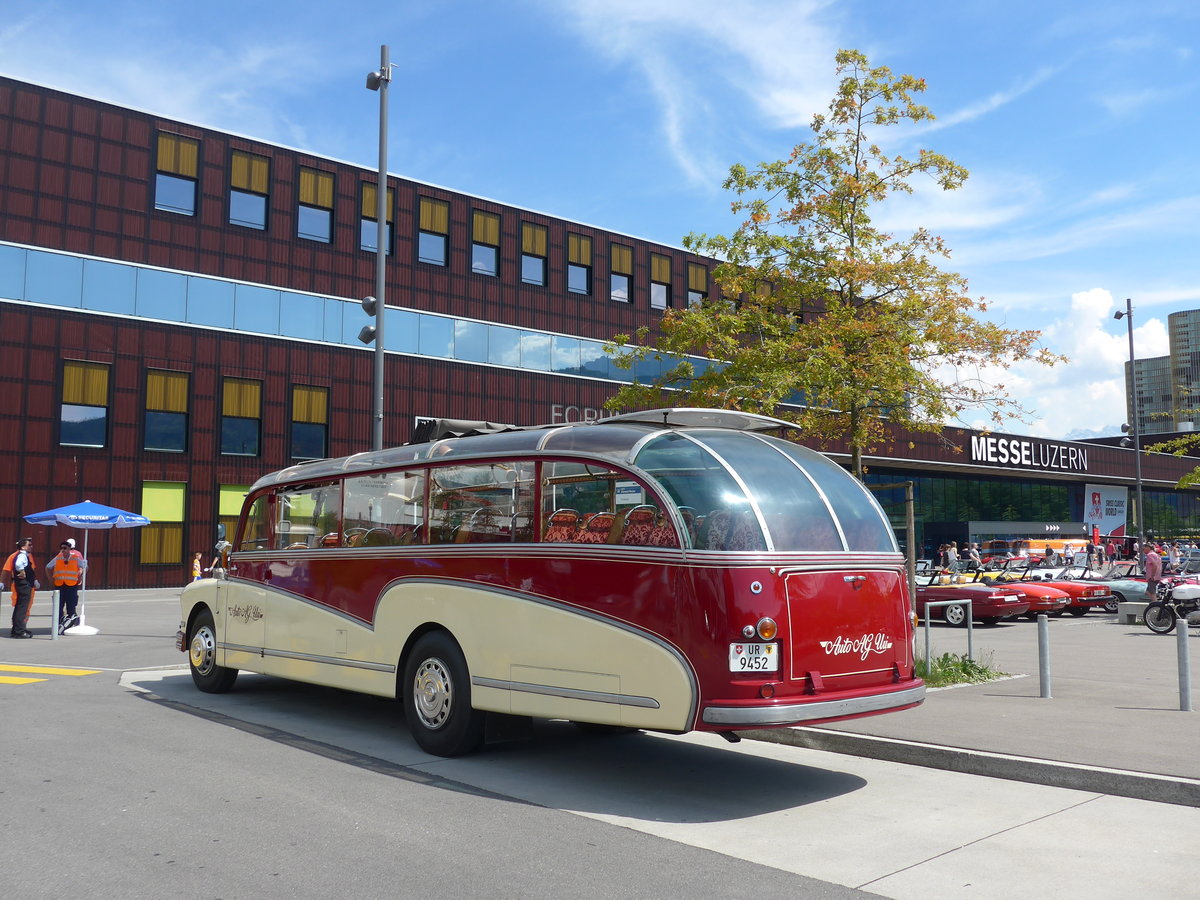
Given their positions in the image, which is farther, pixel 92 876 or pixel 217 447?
pixel 217 447

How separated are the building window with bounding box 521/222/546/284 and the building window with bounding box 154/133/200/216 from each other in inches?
563

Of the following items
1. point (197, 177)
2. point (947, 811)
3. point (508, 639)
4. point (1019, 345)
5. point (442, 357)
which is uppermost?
point (197, 177)

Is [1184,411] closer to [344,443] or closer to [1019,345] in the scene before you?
[1019,345]

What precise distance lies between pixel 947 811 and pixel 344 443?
37314 mm

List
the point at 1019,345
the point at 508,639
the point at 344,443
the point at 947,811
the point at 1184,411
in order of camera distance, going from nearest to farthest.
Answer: the point at 947,811
the point at 508,639
the point at 1019,345
the point at 1184,411
the point at 344,443

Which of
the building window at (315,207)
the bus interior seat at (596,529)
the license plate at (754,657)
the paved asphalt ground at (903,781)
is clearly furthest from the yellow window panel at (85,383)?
the license plate at (754,657)

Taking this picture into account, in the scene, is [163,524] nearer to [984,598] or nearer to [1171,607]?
[984,598]

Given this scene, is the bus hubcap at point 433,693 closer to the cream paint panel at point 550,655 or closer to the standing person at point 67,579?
the cream paint panel at point 550,655

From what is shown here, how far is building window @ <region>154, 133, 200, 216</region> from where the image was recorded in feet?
123

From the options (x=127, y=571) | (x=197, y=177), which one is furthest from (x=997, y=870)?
(x=197, y=177)

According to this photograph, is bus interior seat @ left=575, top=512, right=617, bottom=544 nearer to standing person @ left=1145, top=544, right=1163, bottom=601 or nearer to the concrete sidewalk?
the concrete sidewalk

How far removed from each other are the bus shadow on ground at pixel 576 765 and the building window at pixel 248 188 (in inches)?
1258

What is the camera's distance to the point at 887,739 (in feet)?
27.8

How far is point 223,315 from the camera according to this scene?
38.8m
